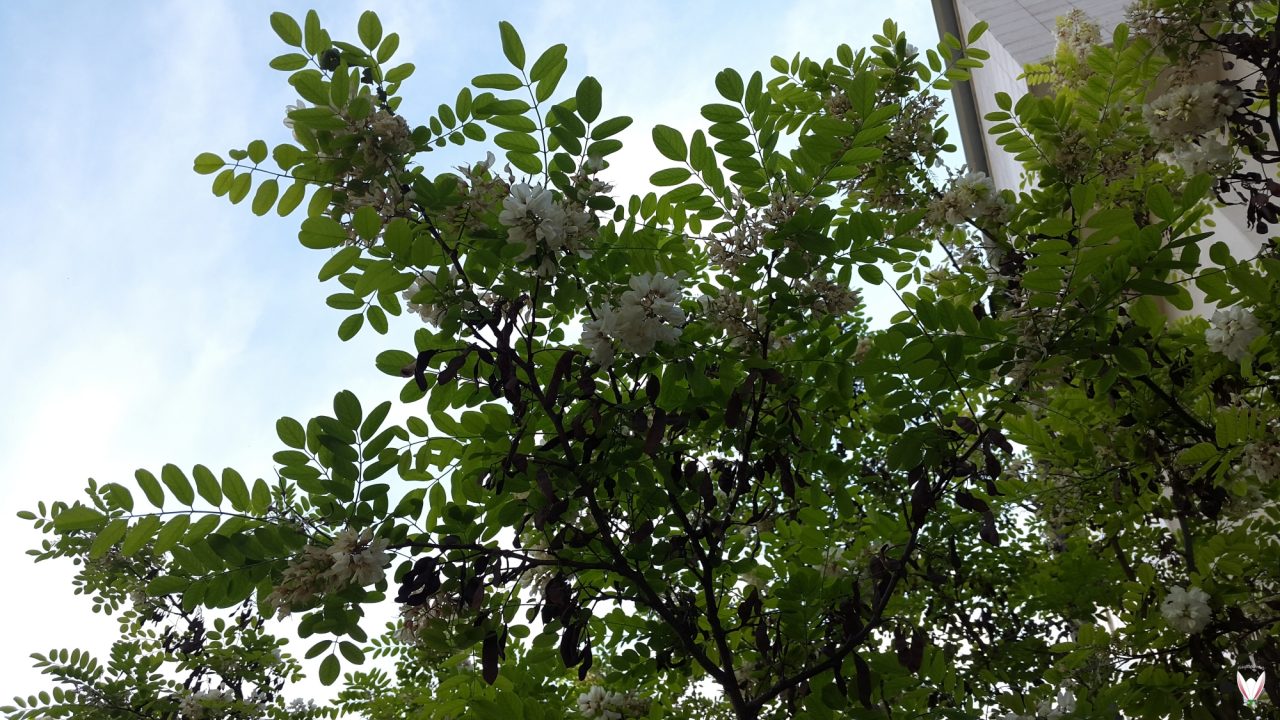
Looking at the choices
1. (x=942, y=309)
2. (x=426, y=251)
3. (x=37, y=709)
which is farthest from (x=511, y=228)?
(x=37, y=709)

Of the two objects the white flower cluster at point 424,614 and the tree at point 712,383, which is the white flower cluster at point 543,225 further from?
the white flower cluster at point 424,614

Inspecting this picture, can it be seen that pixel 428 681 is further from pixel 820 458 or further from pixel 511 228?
pixel 511 228

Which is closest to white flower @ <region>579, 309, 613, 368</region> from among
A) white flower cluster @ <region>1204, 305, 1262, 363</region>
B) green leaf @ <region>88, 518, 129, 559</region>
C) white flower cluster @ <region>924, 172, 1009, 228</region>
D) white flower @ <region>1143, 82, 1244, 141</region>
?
green leaf @ <region>88, 518, 129, 559</region>

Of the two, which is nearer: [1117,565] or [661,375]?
[661,375]

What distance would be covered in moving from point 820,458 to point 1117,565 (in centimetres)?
265

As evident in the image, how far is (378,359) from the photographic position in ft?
6.69

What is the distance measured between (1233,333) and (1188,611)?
0.85 m

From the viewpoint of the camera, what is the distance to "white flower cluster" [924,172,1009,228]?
277cm

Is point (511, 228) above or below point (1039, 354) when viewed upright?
above

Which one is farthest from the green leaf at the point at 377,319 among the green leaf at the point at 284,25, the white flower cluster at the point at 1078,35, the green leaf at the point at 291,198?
the white flower cluster at the point at 1078,35

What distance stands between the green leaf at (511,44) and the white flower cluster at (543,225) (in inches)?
17.4

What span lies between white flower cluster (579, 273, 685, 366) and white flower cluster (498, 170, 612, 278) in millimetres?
159

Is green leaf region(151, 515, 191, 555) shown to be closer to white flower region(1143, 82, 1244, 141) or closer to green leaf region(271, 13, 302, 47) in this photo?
green leaf region(271, 13, 302, 47)

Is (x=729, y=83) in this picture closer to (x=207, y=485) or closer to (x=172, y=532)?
(x=207, y=485)
